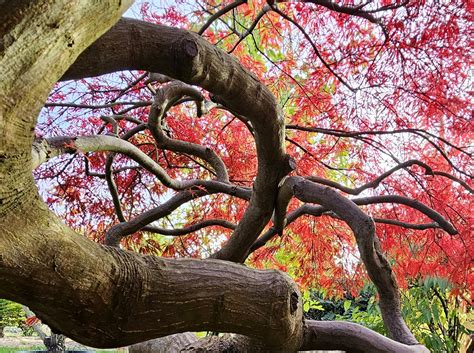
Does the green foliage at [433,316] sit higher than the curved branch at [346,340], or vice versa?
the green foliage at [433,316]

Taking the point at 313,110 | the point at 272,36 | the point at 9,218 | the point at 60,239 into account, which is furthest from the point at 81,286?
the point at 272,36

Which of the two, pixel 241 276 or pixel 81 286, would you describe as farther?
pixel 241 276

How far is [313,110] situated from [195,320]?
260 centimetres

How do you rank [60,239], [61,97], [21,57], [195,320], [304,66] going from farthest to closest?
[304,66]
[61,97]
[195,320]
[60,239]
[21,57]

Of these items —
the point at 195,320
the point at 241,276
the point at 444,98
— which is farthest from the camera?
the point at 444,98

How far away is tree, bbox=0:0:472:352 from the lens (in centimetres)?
102

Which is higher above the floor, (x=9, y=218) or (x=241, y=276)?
(x=241, y=276)

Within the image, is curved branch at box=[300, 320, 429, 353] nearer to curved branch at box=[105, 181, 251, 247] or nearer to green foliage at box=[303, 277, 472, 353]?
curved branch at box=[105, 181, 251, 247]

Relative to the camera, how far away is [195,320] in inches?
54.7

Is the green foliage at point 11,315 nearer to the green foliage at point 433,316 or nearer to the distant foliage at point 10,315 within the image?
the distant foliage at point 10,315

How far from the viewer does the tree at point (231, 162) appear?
1.02 meters

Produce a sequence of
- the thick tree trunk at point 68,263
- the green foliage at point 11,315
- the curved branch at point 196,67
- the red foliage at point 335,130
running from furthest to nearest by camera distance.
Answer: the green foliage at point 11,315 < the red foliage at point 335,130 < the curved branch at point 196,67 < the thick tree trunk at point 68,263

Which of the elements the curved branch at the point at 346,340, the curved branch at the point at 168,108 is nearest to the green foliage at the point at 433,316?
the curved branch at the point at 168,108

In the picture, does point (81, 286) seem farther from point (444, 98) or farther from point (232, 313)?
point (444, 98)
